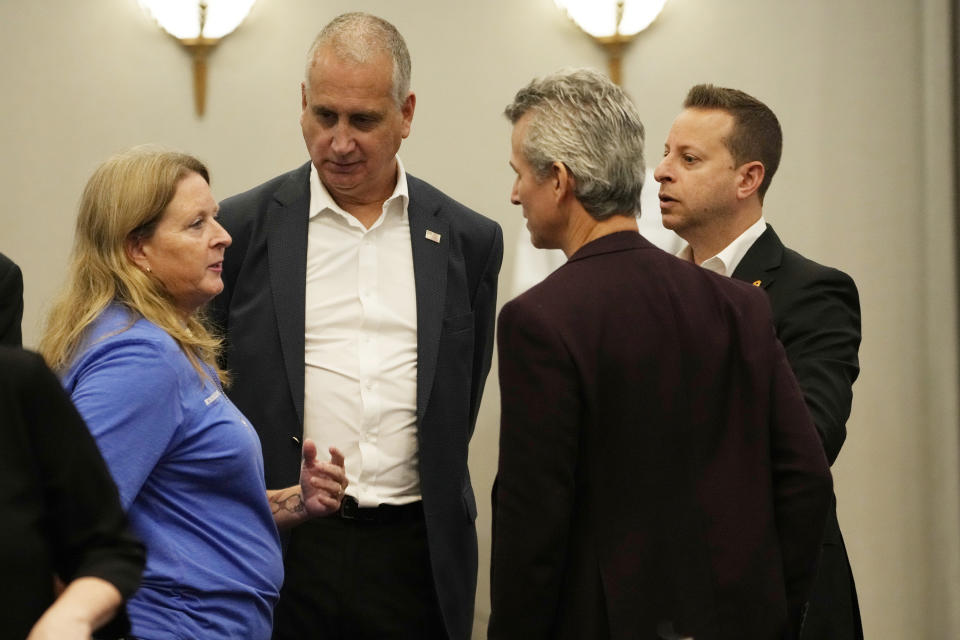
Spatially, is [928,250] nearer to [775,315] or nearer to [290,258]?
[775,315]

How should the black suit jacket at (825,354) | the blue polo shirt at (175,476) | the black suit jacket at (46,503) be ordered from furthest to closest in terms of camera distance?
the black suit jacket at (825,354)
the blue polo shirt at (175,476)
the black suit jacket at (46,503)

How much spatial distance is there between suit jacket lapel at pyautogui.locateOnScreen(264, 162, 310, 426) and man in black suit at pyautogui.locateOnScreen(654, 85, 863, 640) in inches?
33.2

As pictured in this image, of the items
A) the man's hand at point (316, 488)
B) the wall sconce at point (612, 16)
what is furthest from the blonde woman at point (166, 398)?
the wall sconce at point (612, 16)

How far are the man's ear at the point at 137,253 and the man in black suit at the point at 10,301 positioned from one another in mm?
889

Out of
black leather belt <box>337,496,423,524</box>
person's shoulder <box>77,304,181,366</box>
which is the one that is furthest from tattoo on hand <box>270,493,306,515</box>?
person's shoulder <box>77,304,181,366</box>

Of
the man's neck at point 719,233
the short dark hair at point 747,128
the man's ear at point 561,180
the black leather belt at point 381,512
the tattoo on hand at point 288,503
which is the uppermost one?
the short dark hair at point 747,128

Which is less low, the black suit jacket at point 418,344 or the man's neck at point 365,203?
the man's neck at point 365,203

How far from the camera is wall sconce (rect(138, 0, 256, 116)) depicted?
3938 millimetres

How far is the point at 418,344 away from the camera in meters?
2.57

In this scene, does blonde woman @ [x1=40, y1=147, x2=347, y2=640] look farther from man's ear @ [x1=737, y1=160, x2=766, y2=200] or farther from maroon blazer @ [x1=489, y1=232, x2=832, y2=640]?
man's ear @ [x1=737, y1=160, x2=766, y2=200]

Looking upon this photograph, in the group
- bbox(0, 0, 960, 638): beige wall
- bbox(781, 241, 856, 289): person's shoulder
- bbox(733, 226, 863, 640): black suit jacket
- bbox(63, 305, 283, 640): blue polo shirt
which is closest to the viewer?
bbox(63, 305, 283, 640): blue polo shirt

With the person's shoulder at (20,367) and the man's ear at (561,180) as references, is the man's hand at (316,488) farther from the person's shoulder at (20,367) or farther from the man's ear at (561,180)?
the person's shoulder at (20,367)

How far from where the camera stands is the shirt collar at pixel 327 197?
2645mm

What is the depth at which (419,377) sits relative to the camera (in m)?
2.55
